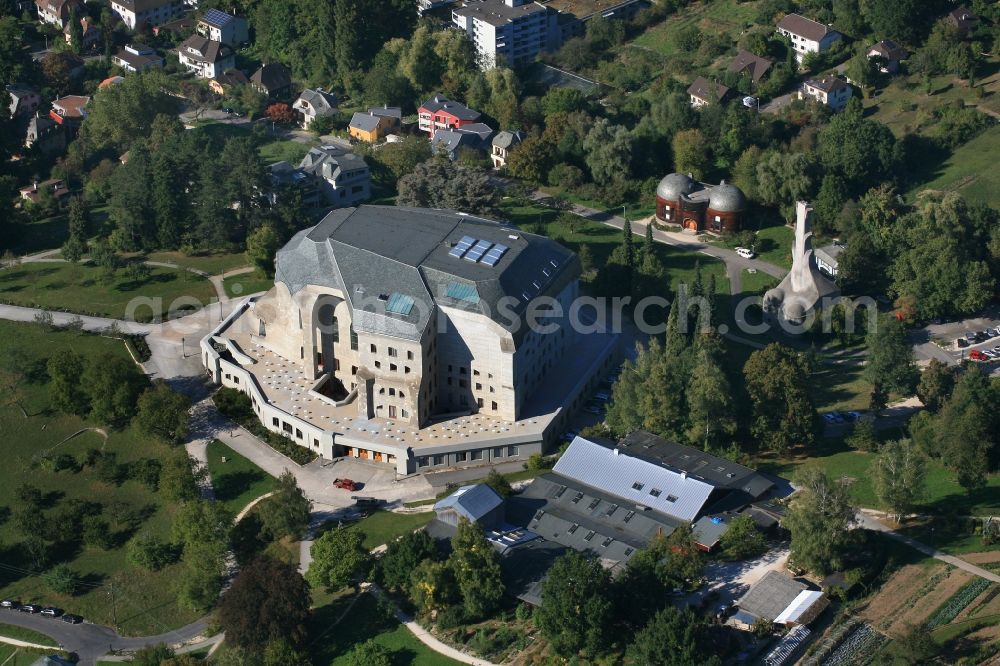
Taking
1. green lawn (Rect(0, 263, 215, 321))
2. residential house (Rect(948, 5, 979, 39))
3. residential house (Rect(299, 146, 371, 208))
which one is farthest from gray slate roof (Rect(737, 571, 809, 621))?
residential house (Rect(948, 5, 979, 39))

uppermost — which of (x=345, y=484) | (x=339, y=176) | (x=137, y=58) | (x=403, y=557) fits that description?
(x=137, y=58)

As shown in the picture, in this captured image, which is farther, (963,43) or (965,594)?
(963,43)

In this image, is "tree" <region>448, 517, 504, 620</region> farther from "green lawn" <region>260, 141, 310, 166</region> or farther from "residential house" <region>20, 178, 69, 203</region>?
"residential house" <region>20, 178, 69, 203</region>

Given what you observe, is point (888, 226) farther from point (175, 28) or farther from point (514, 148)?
point (175, 28)

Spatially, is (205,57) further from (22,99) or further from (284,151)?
(284,151)

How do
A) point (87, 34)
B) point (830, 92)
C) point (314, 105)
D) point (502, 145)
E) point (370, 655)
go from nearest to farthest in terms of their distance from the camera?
point (370, 655), point (830, 92), point (502, 145), point (314, 105), point (87, 34)

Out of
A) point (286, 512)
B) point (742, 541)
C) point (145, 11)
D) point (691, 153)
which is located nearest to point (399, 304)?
point (286, 512)

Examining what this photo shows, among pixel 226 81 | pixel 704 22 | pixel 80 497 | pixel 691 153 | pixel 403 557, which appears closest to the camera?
pixel 403 557

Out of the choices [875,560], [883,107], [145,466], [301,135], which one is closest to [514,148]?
[301,135]
